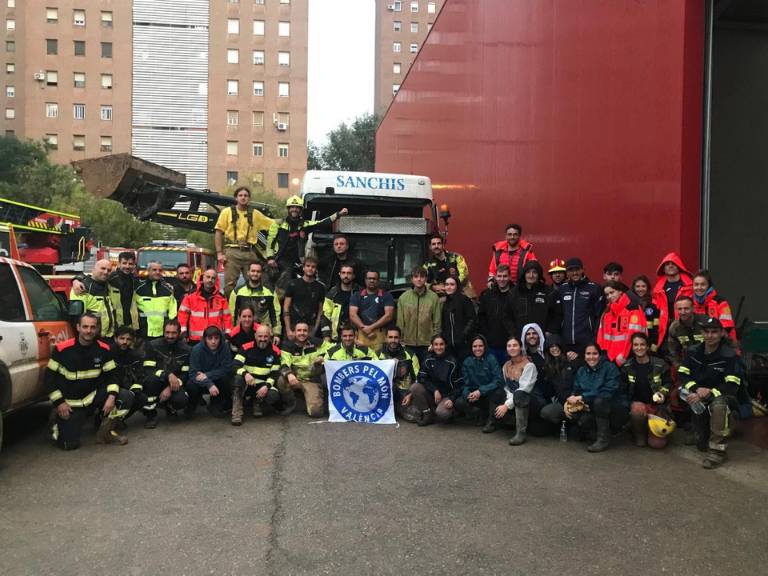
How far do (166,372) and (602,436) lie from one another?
4510 mm

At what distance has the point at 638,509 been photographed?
484 cm

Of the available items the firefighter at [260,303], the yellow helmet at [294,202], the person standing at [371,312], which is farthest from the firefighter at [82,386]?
the yellow helmet at [294,202]

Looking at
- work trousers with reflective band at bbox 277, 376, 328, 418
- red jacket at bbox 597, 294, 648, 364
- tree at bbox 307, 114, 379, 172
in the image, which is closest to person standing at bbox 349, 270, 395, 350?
work trousers with reflective band at bbox 277, 376, 328, 418

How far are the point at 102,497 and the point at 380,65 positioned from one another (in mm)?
92270

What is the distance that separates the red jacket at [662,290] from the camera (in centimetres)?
684

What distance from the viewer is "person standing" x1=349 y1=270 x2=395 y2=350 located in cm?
827

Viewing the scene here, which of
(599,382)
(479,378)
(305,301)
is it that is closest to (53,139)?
(305,301)

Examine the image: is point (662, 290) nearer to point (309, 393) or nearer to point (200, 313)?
point (309, 393)

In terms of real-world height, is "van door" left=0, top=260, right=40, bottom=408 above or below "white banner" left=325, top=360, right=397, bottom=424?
above

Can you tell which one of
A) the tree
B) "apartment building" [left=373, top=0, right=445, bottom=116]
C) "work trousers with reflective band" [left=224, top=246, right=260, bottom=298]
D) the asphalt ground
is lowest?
the asphalt ground

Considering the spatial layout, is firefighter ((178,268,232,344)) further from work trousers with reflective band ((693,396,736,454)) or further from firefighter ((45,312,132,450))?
work trousers with reflective band ((693,396,736,454))

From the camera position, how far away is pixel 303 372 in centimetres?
783

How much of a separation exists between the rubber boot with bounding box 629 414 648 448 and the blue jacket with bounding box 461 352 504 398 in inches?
52.4

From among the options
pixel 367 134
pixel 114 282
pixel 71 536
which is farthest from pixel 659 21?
pixel 367 134
